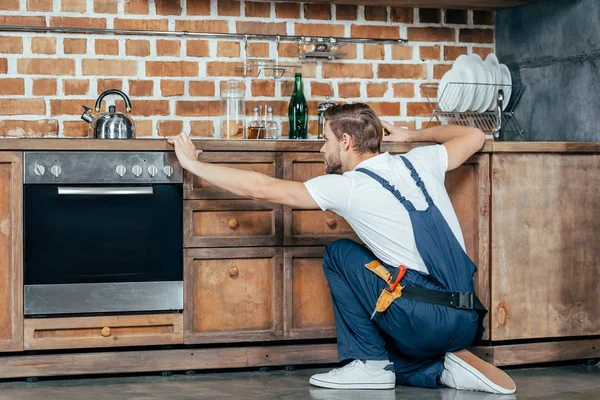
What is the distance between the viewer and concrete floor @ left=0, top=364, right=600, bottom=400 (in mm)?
3248

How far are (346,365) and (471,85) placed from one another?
63.8 inches

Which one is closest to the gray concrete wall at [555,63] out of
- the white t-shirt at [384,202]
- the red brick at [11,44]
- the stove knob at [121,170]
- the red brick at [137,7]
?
the white t-shirt at [384,202]

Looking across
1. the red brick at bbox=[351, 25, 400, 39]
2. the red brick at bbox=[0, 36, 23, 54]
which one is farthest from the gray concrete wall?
the red brick at bbox=[0, 36, 23, 54]

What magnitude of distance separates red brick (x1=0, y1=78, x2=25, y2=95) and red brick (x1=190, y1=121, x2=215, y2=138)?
Answer: 0.73 m

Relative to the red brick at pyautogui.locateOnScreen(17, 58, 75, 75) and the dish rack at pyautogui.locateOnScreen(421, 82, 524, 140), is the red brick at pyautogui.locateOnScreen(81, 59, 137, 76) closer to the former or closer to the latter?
the red brick at pyautogui.locateOnScreen(17, 58, 75, 75)

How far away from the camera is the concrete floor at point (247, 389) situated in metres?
3.25

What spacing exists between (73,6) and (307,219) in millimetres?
1377

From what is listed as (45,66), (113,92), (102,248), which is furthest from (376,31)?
(102,248)

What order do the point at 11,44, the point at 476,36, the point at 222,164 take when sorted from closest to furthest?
the point at 222,164
the point at 11,44
the point at 476,36

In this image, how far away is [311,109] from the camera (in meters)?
4.34

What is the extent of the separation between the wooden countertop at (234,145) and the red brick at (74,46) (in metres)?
0.75

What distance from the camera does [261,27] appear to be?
14.0 feet

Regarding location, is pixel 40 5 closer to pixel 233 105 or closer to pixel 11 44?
pixel 11 44

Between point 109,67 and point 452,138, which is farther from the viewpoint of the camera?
point 109,67
